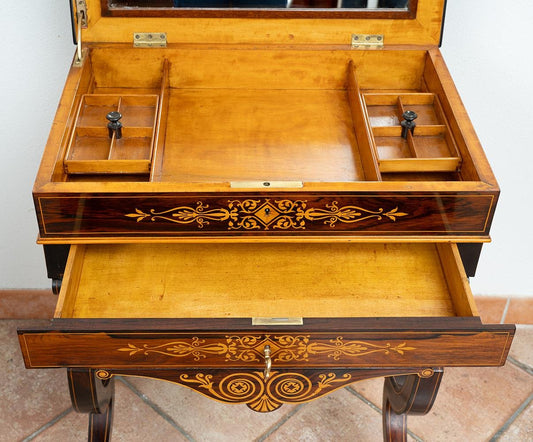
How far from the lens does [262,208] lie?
1353 mm

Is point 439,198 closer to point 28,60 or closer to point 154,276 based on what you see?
point 154,276

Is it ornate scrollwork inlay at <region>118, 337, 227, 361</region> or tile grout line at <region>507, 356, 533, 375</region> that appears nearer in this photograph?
ornate scrollwork inlay at <region>118, 337, 227, 361</region>

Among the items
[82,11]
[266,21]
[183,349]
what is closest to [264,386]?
[183,349]

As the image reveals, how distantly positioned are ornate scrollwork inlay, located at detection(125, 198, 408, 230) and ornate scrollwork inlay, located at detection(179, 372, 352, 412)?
1.06 ft

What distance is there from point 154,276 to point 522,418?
4.80 feet

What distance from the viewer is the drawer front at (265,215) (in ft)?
4.36

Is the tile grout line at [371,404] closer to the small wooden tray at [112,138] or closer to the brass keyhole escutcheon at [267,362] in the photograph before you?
the brass keyhole escutcheon at [267,362]

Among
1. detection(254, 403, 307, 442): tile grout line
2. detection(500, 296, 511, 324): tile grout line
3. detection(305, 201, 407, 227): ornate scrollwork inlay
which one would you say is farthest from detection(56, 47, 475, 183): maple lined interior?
detection(500, 296, 511, 324): tile grout line

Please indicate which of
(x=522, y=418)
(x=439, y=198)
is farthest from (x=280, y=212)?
(x=522, y=418)

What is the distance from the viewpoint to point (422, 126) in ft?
5.22

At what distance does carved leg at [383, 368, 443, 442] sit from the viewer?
1485 mm

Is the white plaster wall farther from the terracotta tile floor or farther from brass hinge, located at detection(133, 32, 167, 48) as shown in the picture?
the terracotta tile floor

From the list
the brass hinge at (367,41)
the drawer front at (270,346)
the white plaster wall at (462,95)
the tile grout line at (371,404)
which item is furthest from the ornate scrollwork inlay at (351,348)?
the white plaster wall at (462,95)

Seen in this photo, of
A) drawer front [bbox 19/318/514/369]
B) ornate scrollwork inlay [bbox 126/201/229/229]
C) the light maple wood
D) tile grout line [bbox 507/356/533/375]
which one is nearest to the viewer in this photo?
drawer front [bbox 19/318/514/369]
